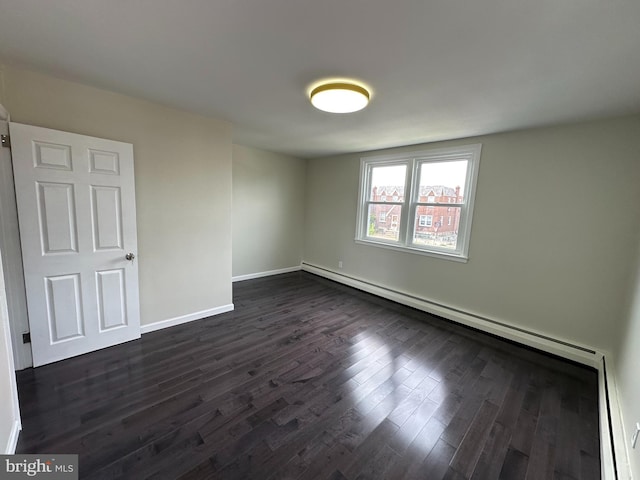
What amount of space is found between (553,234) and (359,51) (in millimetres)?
2779

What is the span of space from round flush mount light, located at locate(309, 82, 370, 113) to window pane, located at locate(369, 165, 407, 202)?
212cm

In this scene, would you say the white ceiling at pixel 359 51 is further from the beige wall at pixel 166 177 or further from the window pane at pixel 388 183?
the window pane at pixel 388 183

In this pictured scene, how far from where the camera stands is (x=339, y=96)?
6.73ft

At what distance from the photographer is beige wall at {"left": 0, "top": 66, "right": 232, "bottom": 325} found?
7.11ft

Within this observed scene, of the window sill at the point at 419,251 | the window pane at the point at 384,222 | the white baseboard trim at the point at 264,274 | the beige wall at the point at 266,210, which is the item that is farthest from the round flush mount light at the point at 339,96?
the white baseboard trim at the point at 264,274

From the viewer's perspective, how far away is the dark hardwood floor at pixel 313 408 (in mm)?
1508

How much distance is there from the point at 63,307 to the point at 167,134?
6.30 ft

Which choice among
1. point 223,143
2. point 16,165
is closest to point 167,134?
point 223,143

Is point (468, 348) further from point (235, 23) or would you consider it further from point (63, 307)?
point (63, 307)

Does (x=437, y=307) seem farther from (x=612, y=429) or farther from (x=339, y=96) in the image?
(x=339, y=96)

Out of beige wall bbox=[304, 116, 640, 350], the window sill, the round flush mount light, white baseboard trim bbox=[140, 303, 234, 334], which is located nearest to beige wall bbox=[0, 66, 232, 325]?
white baseboard trim bbox=[140, 303, 234, 334]

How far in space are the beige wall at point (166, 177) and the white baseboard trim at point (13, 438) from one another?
1290 millimetres

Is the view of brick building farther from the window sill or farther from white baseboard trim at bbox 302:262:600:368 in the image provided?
white baseboard trim at bbox 302:262:600:368

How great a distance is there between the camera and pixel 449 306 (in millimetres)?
3570
